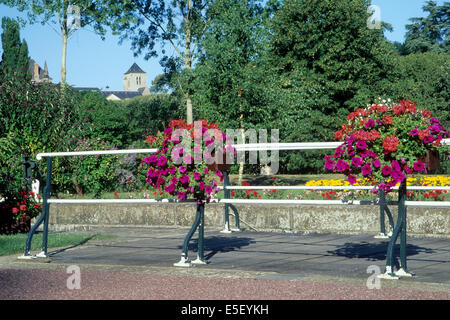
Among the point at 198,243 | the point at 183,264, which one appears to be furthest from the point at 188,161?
the point at 183,264

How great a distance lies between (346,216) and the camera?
33.9ft

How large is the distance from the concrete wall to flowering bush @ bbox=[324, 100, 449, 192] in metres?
3.62

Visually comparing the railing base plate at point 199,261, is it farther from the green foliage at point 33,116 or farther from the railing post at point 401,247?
the green foliage at point 33,116

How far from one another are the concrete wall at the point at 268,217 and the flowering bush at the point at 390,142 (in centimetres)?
362

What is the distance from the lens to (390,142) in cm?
604

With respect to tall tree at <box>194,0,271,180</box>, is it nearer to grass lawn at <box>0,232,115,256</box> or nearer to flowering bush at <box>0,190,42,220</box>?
flowering bush at <box>0,190,42,220</box>

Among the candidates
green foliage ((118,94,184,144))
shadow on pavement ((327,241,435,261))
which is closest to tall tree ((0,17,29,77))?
green foliage ((118,94,184,144))

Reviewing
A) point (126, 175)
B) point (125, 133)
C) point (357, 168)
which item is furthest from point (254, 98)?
point (357, 168)

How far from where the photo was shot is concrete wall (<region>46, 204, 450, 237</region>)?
9.76m

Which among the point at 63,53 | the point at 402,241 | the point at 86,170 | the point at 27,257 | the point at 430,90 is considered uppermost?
the point at 63,53

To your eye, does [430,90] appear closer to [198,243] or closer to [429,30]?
[429,30]

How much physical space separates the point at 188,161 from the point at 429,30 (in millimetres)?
74703
